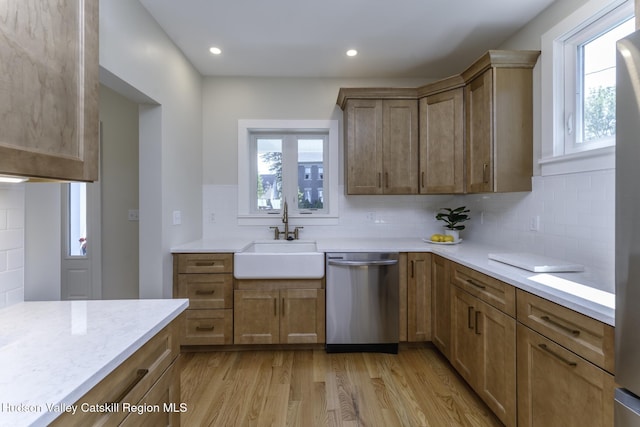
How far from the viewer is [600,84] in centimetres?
180

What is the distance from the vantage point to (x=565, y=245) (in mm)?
1935

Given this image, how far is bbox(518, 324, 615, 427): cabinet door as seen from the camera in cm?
107

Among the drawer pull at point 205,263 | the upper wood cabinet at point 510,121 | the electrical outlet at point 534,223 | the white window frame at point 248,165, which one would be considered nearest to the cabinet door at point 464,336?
the electrical outlet at point 534,223

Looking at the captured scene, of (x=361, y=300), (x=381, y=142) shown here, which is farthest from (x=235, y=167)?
(x=361, y=300)

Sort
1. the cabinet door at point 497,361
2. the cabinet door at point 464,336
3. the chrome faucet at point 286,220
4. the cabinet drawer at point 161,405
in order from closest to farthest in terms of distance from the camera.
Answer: the cabinet drawer at point 161,405 < the cabinet door at point 497,361 < the cabinet door at point 464,336 < the chrome faucet at point 286,220

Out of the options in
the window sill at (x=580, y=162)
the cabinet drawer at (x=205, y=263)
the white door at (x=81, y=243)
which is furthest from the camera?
the white door at (x=81, y=243)

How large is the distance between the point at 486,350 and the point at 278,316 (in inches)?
60.6

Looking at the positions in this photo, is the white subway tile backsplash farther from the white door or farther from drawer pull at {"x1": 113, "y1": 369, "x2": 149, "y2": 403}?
drawer pull at {"x1": 113, "y1": 369, "x2": 149, "y2": 403}

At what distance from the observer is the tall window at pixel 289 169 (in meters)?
3.34

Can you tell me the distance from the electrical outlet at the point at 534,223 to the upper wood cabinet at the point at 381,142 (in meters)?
0.96

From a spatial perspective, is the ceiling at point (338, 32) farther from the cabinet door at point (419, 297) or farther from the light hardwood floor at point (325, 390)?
the light hardwood floor at point (325, 390)

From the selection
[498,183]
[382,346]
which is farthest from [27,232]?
[498,183]

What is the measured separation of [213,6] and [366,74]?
1.62 meters

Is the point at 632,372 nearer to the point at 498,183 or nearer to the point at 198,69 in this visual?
the point at 498,183
